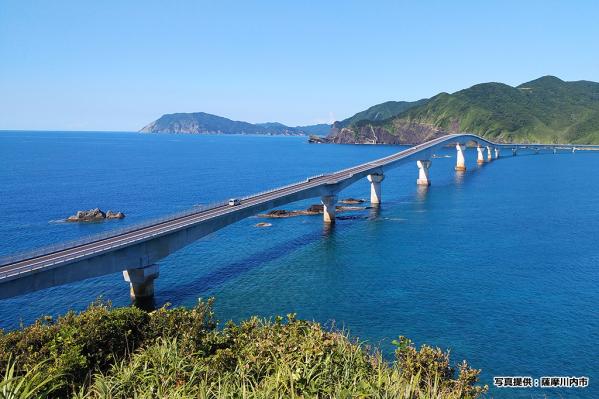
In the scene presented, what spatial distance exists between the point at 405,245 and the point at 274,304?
112ft

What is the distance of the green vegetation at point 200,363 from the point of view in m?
17.4

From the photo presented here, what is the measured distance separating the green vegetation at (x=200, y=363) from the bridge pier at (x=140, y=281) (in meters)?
27.2

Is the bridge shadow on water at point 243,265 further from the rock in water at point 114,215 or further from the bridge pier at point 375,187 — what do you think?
the rock in water at point 114,215

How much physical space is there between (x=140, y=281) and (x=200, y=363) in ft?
121

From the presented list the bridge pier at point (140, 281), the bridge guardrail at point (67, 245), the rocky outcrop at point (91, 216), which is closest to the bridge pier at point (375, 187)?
the rocky outcrop at point (91, 216)

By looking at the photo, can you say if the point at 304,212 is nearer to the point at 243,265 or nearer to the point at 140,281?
the point at 243,265

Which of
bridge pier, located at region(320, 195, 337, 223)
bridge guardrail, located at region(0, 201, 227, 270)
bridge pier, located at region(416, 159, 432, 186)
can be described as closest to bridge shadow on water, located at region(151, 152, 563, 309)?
bridge pier, located at region(320, 195, 337, 223)

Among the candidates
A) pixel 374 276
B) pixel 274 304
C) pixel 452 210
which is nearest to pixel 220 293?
pixel 274 304

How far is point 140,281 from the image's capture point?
55.4m

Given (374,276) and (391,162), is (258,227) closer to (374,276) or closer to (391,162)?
(374,276)

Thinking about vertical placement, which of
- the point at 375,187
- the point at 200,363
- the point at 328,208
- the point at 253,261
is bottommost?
the point at 253,261

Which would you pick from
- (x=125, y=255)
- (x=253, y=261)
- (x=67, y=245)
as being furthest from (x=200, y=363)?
(x=253, y=261)

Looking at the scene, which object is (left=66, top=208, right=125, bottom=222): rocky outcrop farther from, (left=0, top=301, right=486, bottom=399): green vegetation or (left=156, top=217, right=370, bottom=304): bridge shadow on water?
(left=0, top=301, right=486, bottom=399): green vegetation

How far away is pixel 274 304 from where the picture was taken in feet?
174
